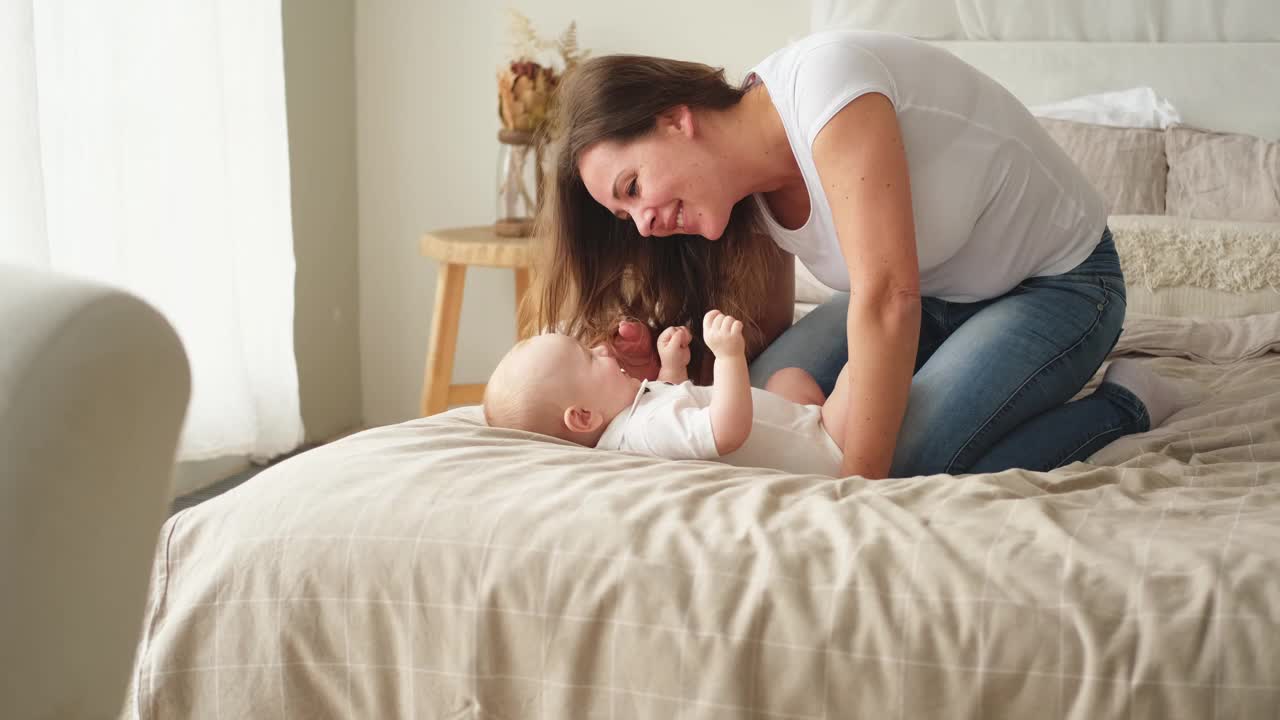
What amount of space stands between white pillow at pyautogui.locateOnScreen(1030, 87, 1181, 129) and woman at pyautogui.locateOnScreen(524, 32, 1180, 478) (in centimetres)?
110

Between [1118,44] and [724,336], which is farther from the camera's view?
[1118,44]

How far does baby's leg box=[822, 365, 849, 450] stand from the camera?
1420 mm

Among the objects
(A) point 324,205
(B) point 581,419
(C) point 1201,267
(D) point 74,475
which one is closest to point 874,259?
(B) point 581,419

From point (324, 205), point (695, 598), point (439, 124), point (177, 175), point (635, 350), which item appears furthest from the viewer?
point (439, 124)

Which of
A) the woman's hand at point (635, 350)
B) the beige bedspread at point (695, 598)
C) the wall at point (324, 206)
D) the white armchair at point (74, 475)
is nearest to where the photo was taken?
the white armchair at point (74, 475)

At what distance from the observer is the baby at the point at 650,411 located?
138cm

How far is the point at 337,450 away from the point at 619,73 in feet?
2.12

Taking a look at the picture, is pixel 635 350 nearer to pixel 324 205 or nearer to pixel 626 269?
pixel 626 269

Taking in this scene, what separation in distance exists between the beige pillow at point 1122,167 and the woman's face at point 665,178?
1.26m

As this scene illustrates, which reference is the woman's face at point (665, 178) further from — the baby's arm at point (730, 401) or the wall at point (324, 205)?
the wall at point (324, 205)

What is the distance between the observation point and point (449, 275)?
9.55ft

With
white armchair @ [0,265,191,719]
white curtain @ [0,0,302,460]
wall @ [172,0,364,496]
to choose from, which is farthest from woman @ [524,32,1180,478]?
wall @ [172,0,364,496]

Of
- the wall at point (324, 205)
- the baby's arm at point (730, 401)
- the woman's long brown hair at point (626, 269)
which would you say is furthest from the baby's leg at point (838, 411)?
the wall at point (324, 205)

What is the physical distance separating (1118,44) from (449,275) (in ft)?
5.86
